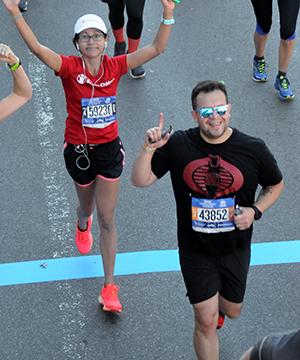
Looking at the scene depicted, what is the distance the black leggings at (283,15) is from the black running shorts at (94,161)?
101 inches

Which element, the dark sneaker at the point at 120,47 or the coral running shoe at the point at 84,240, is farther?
the dark sneaker at the point at 120,47

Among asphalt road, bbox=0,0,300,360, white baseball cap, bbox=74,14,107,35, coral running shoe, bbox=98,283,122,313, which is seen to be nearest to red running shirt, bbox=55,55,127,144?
white baseball cap, bbox=74,14,107,35

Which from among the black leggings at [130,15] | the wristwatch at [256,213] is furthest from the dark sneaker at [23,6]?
the wristwatch at [256,213]

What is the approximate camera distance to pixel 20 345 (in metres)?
4.72

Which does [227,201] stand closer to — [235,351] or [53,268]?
[235,351]

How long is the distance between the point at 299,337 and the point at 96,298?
96.3 inches

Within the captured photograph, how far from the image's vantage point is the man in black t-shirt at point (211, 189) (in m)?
3.95

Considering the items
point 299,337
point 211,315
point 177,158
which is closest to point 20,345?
point 211,315

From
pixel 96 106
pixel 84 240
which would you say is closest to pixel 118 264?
pixel 84 240

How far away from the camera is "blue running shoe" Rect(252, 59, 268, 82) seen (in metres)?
7.42

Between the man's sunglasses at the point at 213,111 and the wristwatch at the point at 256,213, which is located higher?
the man's sunglasses at the point at 213,111

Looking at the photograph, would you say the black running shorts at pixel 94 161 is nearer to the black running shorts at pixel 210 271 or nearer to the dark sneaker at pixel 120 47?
the black running shorts at pixel 210 271

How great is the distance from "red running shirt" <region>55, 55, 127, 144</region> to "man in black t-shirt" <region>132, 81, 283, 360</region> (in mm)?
741

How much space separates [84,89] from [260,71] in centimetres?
323
